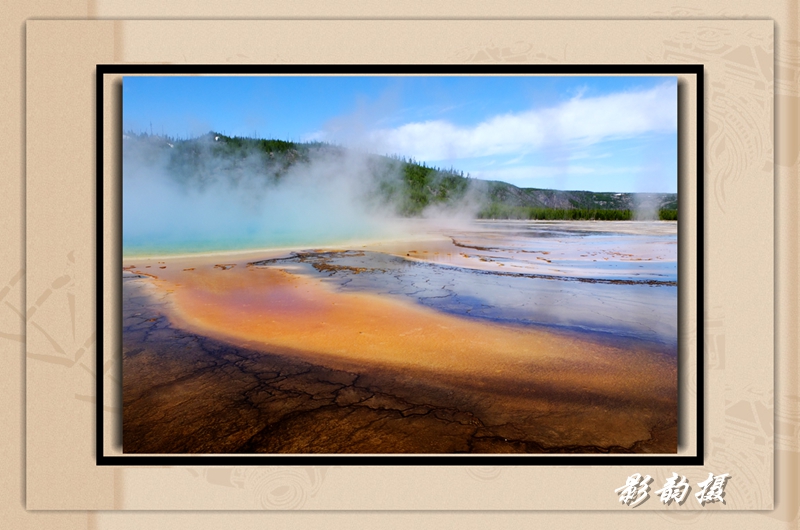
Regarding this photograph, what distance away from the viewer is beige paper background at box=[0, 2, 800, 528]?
1256mm

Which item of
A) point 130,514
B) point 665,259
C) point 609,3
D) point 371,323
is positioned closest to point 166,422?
point 130,514

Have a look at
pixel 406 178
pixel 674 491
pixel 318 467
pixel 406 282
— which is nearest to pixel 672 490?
pixel 674 491

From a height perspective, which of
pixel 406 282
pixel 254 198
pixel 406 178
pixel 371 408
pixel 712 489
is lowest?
pixel 712 489

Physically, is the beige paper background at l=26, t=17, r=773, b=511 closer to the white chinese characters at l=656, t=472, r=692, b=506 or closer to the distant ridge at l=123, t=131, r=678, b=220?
the white chinese characters at l=656, t=472, r=692, b=506

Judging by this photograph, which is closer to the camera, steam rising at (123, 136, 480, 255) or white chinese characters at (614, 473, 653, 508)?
white chinese characters at (614, 473, 653, 508)

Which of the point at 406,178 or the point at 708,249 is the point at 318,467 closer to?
the point at 406,178

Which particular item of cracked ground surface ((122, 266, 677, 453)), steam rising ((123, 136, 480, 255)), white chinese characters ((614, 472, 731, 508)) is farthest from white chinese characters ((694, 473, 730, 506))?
steam rising ((123, 136, 480, 255))

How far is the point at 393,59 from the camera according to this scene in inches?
53.0

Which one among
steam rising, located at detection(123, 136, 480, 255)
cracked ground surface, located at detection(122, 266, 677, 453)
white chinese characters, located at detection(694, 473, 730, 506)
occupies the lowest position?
white chinese characters, located at detection(694, 473, 730, 506)

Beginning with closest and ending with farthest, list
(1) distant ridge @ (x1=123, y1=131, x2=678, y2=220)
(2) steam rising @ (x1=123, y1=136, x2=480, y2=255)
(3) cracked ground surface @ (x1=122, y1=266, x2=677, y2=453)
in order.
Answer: (3) cracked ground surface @ (x1=122, y1=266, x2=677, y2=453) → (2) steam rising @ (x1=123, y1=136, x2=480, y2=255) → (1) distant ridge @ (x1=123, y1=131, x2=678, y2=220)

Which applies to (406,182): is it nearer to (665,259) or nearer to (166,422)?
(665,259)

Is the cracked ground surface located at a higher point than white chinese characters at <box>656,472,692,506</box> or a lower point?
higher

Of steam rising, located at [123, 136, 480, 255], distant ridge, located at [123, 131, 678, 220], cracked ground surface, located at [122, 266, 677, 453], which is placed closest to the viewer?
cracked ground surface, located at [122, 266, 677, 453]

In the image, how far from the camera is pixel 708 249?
1.32 metres
